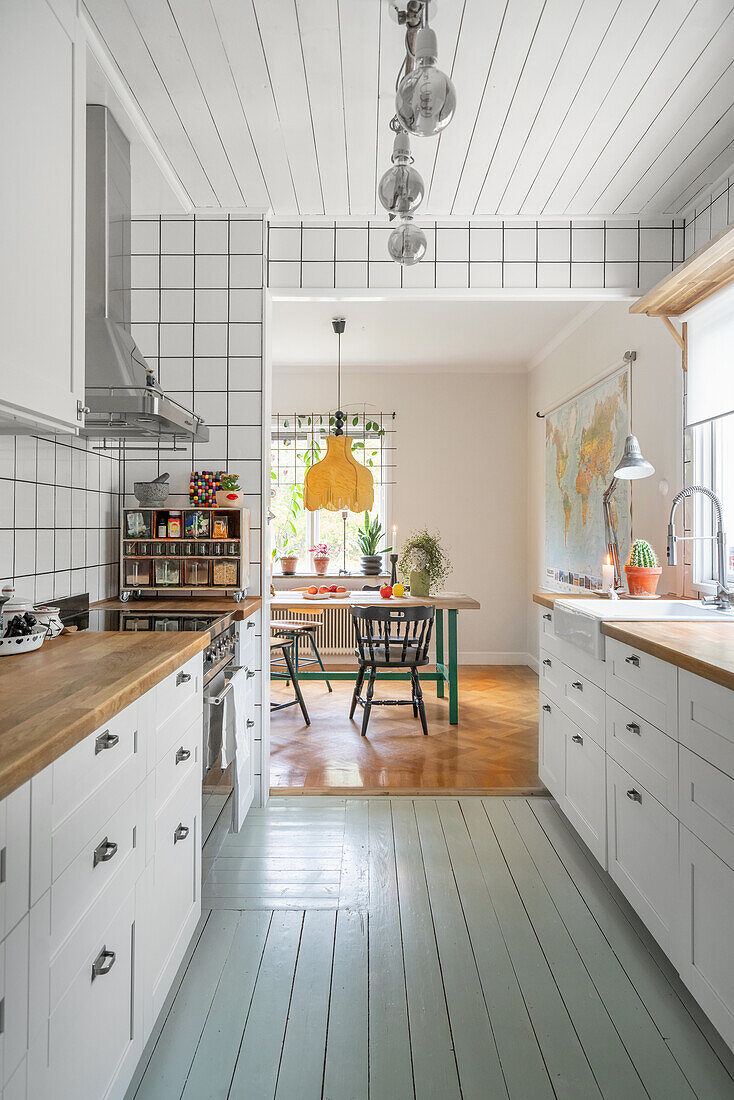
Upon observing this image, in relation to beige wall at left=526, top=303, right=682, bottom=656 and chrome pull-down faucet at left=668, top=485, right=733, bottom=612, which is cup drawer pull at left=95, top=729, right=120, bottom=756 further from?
beige wall at left=526, top=303, right=682, bottom=656

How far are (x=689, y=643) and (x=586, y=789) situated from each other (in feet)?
2.91

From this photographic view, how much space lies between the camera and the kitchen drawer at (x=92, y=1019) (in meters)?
1.06

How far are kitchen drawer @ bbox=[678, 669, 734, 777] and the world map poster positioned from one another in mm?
2490

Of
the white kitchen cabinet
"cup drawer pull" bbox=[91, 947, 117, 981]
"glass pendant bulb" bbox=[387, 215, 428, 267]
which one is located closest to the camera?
"cup drawer pull" bbox=[91, 947, 117, 981]

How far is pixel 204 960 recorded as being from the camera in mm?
1980

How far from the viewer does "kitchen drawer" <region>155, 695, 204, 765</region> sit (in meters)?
1.68

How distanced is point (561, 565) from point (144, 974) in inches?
172

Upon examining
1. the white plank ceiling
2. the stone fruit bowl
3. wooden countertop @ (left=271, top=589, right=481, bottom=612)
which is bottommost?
wooden countertop @ (left=271, top=589, right=481, bottom=612)

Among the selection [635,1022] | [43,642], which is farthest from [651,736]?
[43,642]

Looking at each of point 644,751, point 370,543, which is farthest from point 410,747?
point 370,543

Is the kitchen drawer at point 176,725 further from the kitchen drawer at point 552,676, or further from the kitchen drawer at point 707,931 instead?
the kitchen drawer at point 552,676

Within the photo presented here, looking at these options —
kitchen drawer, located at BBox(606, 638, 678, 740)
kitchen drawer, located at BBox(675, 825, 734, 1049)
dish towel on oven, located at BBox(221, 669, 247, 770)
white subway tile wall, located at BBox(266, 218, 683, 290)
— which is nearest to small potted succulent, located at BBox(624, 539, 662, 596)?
kitchen drawer, located at BBox(606, 638, 678, 740)

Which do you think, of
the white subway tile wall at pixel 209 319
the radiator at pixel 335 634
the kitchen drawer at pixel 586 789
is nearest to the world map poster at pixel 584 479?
the kitchen drawer at pixel 586 789

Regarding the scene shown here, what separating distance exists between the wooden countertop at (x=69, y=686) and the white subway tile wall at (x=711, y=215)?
249cm
